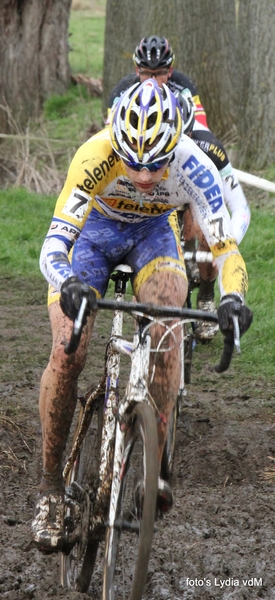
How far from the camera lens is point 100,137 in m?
4.34

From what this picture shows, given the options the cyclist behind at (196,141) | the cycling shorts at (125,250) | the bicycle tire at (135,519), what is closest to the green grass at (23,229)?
the cyclist behind at (196,141)

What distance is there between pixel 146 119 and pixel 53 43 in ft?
37.5

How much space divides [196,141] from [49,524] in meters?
3.51

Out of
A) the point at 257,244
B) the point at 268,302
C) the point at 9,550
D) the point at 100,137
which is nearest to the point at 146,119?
the point at 100,137

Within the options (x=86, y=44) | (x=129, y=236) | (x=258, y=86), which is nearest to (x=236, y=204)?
(x=129, y=236)

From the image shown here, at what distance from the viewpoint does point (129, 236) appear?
4492 mm

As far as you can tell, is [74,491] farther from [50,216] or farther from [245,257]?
[50,216]

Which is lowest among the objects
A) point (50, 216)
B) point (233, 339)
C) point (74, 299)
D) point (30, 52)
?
point (50, 216)

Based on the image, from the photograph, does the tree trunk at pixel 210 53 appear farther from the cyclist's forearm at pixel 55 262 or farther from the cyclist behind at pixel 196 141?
the cyclist's forearm at pixel 55 262

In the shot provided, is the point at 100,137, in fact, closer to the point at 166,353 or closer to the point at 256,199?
the point at 166,353

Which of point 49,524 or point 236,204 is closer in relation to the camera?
point 49,524

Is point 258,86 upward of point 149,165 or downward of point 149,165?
upward

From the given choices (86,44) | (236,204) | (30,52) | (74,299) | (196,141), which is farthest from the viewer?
(86,44)

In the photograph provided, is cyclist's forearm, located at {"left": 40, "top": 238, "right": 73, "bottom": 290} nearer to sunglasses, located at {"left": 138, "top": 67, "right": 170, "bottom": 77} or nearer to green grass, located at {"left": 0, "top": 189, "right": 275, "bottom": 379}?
sunglasses, located at {"left": 138, "top": 67, "right": 170, "bottom": 77}
